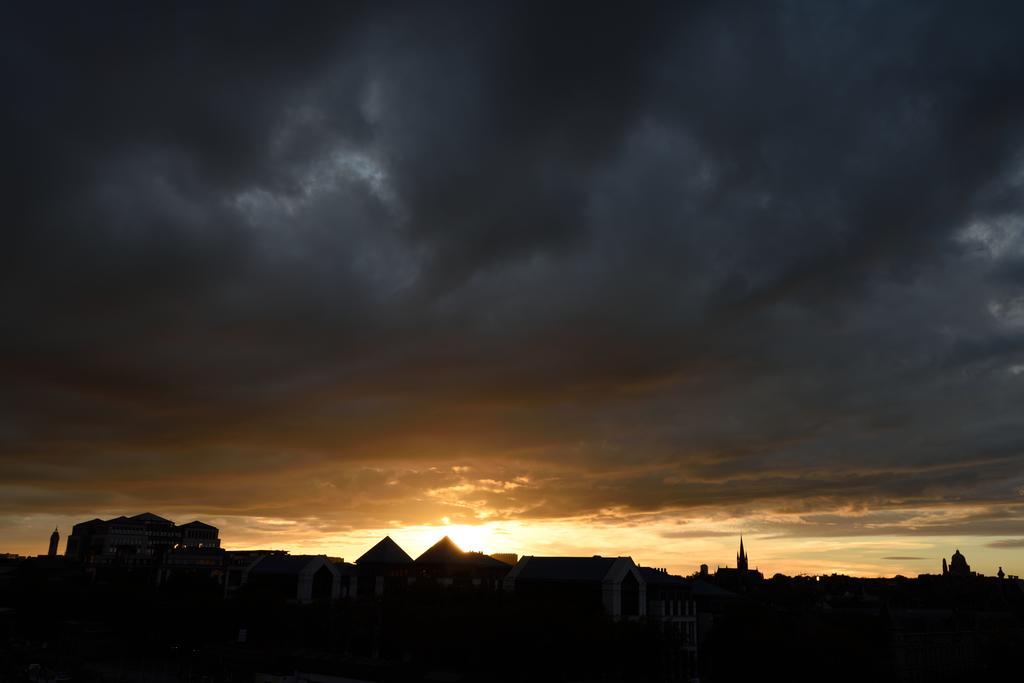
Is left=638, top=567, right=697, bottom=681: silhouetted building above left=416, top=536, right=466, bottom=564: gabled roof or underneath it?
underneath

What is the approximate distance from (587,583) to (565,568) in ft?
18.3

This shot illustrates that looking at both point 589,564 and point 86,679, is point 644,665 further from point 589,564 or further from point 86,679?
point 86,679

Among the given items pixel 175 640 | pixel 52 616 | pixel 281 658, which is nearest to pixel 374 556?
pixel 175 640

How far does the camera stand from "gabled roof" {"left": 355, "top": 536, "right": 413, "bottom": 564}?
435 feet

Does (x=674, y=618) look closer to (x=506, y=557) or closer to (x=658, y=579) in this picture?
(x=658, y=579)

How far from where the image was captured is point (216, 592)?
158m

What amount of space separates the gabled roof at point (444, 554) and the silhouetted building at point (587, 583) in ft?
56.3

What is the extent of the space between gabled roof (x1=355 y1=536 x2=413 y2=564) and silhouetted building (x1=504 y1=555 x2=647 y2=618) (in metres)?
33.7

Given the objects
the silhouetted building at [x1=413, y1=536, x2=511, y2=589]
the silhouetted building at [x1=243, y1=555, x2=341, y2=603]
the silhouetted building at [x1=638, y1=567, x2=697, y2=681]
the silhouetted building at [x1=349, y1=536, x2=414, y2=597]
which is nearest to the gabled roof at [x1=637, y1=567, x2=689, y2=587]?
the silhouetted building at [x1=638, y1=567, x2=697, y2=681]

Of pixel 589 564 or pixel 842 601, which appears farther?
pixel 842 601

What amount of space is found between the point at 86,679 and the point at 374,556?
176ft

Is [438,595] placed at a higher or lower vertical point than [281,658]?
higher

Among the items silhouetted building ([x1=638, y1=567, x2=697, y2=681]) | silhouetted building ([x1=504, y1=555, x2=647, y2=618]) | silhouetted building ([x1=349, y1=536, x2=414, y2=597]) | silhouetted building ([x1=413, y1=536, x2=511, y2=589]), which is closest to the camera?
silhouetted building ([x1=638, y1=567, x2=697, y2=681])

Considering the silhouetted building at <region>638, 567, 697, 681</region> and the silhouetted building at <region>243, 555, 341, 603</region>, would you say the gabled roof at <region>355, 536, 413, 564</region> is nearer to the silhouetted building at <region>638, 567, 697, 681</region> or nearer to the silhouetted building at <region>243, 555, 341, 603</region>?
the silhouetted building at <region>243, 555, 341, 603</region>
